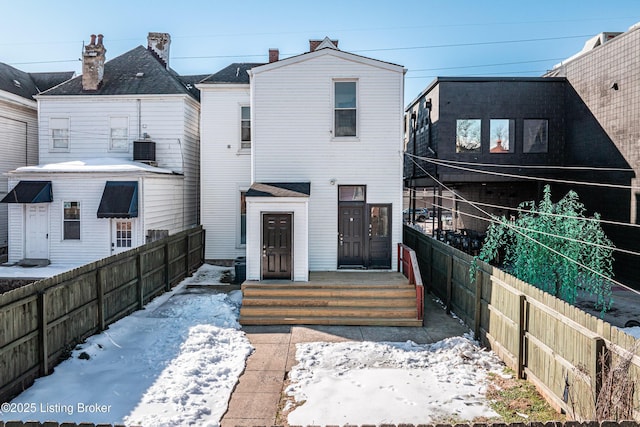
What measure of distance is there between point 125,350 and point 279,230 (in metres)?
5.26

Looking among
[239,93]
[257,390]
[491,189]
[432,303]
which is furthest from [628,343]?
[491,189]

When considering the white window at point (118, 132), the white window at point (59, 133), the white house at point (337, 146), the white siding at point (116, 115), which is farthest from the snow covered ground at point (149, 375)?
the white window at point (59, 133)

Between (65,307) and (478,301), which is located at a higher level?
(65,307)

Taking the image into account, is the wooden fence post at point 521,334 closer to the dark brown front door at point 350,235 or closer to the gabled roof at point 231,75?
the dark brown front door at point 350,235

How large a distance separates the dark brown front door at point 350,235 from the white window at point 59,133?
12732 mm

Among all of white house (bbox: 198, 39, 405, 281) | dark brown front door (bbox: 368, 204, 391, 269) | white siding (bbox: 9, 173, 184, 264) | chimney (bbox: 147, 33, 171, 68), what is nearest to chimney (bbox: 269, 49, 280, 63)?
white house (bbox: 198, 39, 405, 281)

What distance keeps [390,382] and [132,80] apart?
684 inches

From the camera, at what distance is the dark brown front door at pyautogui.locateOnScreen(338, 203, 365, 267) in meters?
14.0

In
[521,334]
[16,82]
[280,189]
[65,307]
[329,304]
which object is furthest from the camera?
[16,82]

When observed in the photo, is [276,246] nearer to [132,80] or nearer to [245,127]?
[245,127]

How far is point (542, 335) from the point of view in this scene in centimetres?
704

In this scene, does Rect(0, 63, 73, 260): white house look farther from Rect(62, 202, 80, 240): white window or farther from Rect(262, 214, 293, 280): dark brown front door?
Rect(262, 214, 293, 280): dark brown front door

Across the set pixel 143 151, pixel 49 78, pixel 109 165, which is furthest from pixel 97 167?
pixel 49 78

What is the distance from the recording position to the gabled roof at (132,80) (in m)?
18.6
